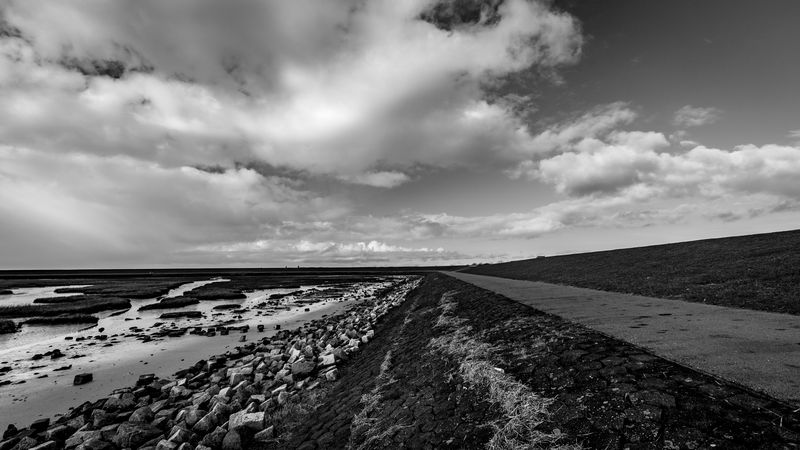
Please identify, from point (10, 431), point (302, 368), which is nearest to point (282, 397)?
point (302, 368)

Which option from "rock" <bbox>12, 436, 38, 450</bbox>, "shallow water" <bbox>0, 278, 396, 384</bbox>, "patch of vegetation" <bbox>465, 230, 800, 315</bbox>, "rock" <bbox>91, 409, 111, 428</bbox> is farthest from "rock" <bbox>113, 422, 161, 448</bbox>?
"patch of vegetation" <bbox>465, 230, 800, 315</bbox>

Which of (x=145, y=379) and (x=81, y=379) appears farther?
(x=81, y=379)

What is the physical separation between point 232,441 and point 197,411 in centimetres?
236

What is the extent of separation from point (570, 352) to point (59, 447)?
1170 centimetres

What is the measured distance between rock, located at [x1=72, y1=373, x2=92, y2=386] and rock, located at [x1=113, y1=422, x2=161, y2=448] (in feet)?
24.9

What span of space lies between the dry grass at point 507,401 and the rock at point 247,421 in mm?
4530

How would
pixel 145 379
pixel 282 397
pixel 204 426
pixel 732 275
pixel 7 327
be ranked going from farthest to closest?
pixel 7 327
pixel 732 275
pixel 145 379
pixel 282 397
pixel 204 426

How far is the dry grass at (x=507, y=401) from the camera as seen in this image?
4145 mm

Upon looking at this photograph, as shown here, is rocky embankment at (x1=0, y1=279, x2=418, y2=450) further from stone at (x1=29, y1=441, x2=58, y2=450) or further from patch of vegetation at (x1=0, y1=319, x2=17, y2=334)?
patch of vegetation at (x1=0, y1=319, x2=17, y2=334)

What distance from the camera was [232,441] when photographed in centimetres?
713

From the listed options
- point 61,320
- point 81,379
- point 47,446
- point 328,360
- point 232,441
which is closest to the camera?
point 232,441

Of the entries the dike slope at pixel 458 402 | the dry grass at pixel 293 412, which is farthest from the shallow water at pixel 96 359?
the dry grass at pixel 293 412

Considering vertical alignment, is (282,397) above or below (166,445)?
above

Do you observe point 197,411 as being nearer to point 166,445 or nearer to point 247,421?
point 166,445
